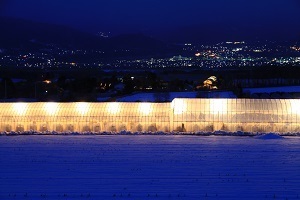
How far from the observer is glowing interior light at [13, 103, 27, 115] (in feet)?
93.3

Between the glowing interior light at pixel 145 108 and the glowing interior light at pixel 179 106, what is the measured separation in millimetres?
1224

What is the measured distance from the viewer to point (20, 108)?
94.3ft

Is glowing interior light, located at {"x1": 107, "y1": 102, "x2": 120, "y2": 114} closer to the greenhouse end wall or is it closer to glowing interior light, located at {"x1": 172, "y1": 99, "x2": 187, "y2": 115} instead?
the greenhouse end wall

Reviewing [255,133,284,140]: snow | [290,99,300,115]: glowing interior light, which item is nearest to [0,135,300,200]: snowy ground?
[255,133,284,140]: snow

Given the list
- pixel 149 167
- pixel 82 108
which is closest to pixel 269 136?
pixel 149 167

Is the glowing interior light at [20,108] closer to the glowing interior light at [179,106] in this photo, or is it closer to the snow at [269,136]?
the glowing interior light at [179,106]

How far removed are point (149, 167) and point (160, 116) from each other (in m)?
9.73

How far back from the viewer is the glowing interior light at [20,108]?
28.4m

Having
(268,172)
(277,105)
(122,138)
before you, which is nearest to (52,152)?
(122,138)

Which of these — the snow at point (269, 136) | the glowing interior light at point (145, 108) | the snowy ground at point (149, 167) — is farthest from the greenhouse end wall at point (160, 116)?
the snowy ground at point (149, 167)

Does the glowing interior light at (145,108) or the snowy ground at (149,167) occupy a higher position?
the glowing interior light at (145,108)

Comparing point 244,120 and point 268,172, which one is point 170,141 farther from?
point 268,172

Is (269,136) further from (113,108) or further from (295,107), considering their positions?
(113,108)

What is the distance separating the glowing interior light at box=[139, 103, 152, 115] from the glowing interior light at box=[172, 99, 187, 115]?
122cm
